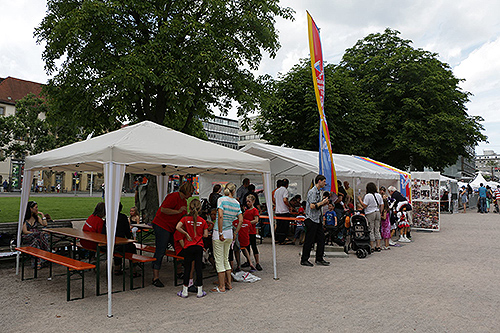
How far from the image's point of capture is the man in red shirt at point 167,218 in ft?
20.8

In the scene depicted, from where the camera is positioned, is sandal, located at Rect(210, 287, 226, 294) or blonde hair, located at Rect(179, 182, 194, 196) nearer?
sandal, located at Rect(210, 287, 226, 294)

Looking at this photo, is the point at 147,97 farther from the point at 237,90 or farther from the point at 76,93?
the point at 237,90

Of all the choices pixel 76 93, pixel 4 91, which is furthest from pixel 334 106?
pixel 4 91

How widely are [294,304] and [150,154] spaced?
10.1 feet

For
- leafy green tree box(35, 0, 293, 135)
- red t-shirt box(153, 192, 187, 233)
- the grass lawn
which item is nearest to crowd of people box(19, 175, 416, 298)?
red t-shirt box(153, 192, 187, 233)

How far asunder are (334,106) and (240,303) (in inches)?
702

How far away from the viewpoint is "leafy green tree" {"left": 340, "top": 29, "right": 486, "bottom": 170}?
2541 centimetres

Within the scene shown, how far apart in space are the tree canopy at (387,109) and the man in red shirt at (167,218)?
52.1ft

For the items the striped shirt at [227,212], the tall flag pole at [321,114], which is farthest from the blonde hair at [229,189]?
the tall flag pole at [321,114]

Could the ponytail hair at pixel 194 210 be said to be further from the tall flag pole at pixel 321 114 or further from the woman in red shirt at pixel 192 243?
the tall flag pole at pixel 321 114

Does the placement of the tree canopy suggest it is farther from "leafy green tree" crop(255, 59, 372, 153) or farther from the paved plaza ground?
the paved plaza ground

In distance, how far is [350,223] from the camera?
404 inches

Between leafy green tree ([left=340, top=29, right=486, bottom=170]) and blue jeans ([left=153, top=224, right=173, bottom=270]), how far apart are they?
67.1ft

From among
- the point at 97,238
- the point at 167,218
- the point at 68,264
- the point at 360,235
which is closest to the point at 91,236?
the point at 97,238
